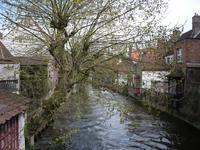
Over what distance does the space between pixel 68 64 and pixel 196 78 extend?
53.1 feet

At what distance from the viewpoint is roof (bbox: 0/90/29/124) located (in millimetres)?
9336

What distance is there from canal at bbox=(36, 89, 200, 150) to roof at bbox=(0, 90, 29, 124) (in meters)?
3.64

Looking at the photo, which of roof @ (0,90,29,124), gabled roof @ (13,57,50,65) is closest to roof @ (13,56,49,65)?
gabled roof @ (13,57,50,65)

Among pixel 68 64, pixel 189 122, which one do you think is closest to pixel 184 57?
pixel 189 122

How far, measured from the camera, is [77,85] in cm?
1539

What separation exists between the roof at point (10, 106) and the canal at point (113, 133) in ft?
12.0

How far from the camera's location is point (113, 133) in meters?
23.5

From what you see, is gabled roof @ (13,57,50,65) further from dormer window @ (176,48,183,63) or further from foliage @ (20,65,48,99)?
dormer window @ (176,48,183,63)

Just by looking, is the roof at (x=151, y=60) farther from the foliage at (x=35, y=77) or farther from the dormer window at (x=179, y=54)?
the dormer window at (x=179, y=54)

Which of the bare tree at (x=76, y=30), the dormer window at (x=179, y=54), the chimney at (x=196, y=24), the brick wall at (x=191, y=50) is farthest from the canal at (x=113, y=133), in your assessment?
the chimney at (x=196, y=24)

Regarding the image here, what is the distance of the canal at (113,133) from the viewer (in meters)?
17.6

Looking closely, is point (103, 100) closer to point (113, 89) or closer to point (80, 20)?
point (113, 89)

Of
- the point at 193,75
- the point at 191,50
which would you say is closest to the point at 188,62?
the point at 191,50

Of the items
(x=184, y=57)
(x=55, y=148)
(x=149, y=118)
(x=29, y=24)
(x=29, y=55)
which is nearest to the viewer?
(x=29, y=24)
